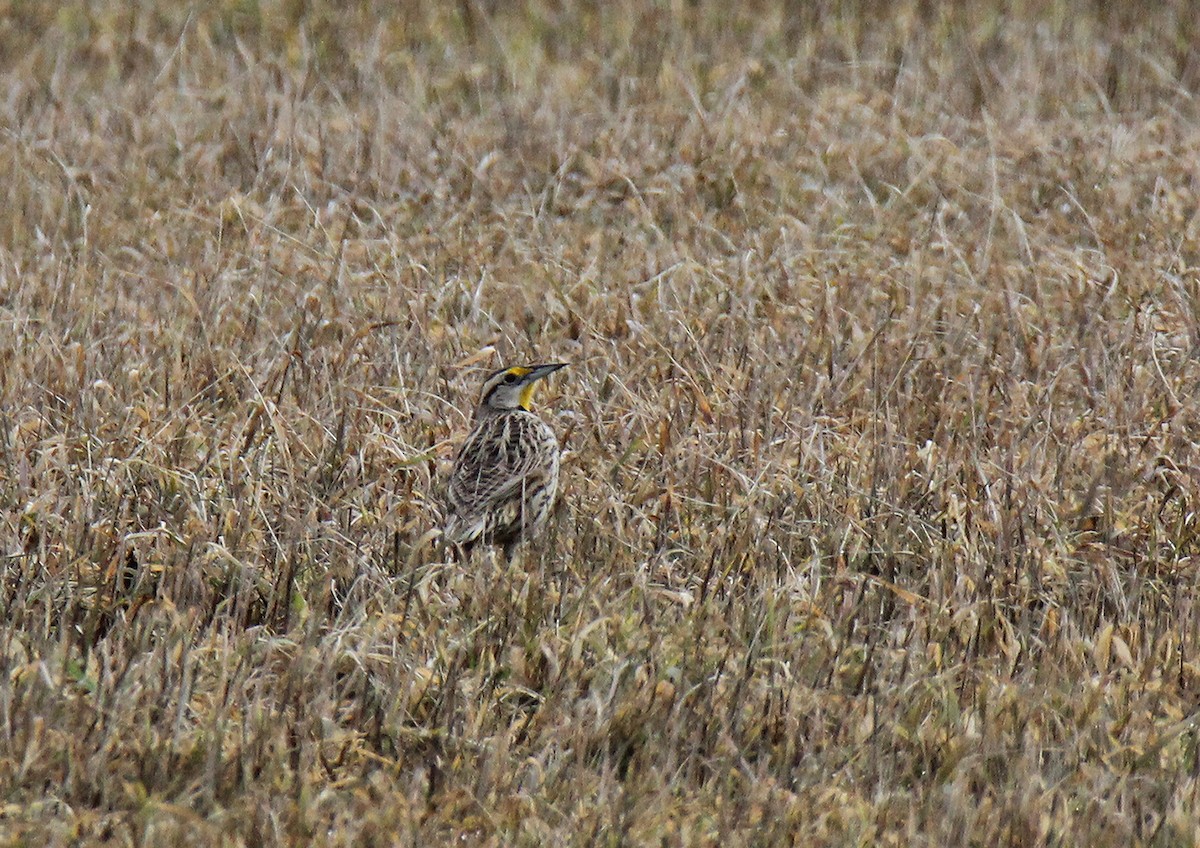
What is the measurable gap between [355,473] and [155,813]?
2.13 meters

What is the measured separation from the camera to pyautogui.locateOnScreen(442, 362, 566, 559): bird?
20.1 feet

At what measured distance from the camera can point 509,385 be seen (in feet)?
22.7

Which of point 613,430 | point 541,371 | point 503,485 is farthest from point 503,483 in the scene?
point 541,371

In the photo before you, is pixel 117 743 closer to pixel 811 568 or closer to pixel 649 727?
pixel 649 727

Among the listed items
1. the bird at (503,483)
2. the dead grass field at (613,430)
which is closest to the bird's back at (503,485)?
the bird at (503,483)

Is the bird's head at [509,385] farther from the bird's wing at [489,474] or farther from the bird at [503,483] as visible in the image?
the bird's wing at [489,474]

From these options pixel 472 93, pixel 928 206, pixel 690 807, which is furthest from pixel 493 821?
pixel 472 93

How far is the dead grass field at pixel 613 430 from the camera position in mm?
4555

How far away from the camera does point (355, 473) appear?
625 centimetres

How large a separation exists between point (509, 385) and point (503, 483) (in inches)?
33.3

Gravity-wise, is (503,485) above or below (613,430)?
above

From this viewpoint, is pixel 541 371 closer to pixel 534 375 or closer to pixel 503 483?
pixel 534 375

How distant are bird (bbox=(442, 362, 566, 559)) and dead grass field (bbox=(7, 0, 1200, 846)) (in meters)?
0.11

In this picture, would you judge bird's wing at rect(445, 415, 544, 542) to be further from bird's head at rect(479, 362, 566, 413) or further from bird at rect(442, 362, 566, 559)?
bird's head at rect(479, 362, 566, 413)
